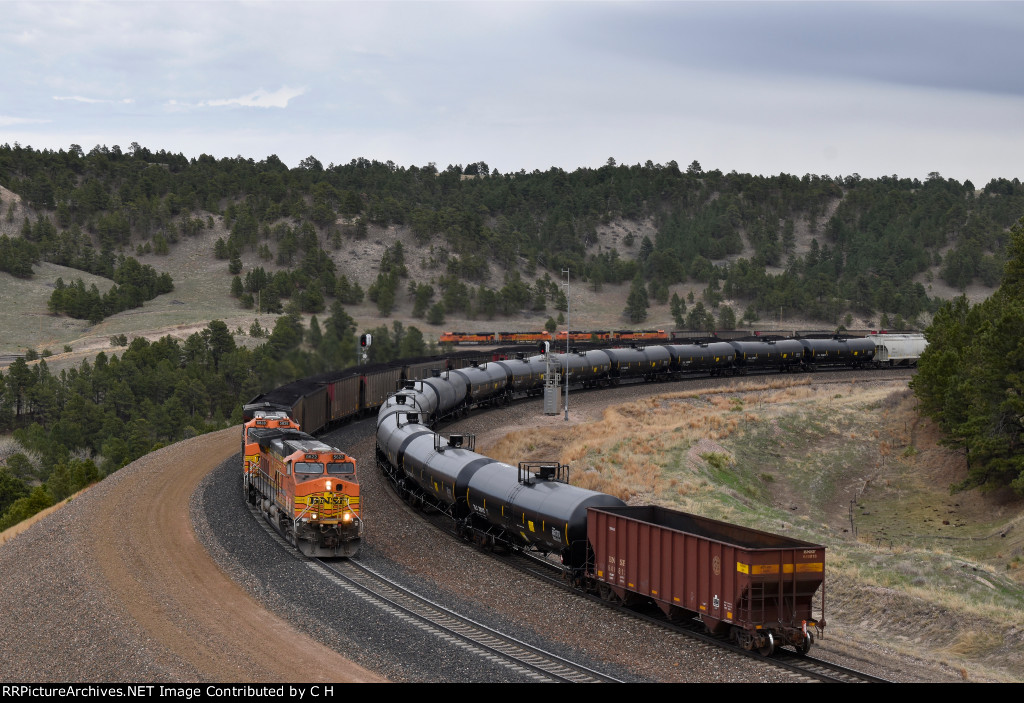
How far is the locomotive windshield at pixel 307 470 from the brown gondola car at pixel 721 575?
968 cm

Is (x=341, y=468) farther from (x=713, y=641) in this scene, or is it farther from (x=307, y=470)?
(x=713, y=641)

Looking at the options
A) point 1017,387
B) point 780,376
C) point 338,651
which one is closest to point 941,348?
point 1017,387

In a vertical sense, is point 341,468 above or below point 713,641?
above

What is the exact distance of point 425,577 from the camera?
28.6 metres

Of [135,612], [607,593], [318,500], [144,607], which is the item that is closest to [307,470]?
[318,500]

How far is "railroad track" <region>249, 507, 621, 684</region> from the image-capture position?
66.8 feet

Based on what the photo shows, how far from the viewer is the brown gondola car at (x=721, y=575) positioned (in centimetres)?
2108

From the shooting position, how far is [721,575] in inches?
848

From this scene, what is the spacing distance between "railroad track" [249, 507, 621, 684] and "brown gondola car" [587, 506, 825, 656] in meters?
3.39

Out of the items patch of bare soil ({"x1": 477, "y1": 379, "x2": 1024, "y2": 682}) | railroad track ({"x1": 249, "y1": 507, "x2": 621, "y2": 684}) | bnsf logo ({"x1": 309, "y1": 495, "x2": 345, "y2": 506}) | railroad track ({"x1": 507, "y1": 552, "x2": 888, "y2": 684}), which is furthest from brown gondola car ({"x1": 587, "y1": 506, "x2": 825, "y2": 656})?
bnsf logo ({"x1": 309, "y1": 495, "x2": 345, "y2": 506})

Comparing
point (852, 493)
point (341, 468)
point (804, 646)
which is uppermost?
point (341, 468)

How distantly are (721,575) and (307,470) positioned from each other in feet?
46.9

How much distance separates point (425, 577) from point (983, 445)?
3082cm

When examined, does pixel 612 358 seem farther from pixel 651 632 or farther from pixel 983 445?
pixel 651 632
